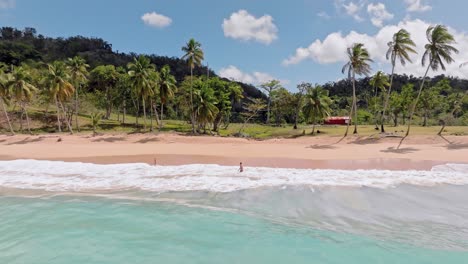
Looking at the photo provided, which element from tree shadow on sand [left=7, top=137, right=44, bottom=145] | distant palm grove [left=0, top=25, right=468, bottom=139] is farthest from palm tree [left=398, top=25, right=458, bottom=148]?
tree shadow on sand [left=7, top=137, right=44, bottom=145]

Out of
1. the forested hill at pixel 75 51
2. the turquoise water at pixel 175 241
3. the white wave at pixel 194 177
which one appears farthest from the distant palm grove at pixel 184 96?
the forested hill at pixel 75 51

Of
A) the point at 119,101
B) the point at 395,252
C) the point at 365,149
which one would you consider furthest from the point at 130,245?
the point at 119,101

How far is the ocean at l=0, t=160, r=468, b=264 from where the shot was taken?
10703mm

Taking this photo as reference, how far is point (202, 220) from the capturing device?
13938mm

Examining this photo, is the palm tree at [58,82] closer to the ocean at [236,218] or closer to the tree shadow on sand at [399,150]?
the ocean at [236,218]

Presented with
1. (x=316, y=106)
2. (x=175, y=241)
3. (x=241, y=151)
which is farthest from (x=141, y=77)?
(x=175, y=241)

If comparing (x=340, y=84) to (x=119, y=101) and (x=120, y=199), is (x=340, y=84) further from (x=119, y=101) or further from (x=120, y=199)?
(x=120, y=199)

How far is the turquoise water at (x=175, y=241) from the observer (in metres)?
10.4

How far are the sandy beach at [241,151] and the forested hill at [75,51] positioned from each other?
98657mm

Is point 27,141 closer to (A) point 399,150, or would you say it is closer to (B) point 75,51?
(A) point 399,150

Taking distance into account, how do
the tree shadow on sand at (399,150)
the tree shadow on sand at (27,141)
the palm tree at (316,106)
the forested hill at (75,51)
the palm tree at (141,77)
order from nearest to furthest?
the tree shadow on sand at (399,150)
the tree shadow on sand at (27,141)
the palm tree at (141,77)
the palm tree at (316,106)
the forested hill at (75,51)

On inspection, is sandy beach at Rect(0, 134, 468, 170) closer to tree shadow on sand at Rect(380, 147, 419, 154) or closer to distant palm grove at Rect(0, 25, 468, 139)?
tree shadow on sand at Rect(380, 147, 419, 154)

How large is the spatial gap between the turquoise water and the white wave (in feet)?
17.0

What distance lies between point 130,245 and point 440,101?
70.0m
